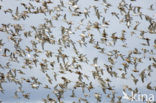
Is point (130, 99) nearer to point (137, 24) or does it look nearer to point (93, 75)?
point (93, 75)

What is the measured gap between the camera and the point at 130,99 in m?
51.2

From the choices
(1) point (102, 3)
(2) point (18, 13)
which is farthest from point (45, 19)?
(1) point (102, 3)

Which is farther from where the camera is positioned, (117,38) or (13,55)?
(13,55)

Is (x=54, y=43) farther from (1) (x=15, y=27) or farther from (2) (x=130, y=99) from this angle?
(2) (x=130, y=99)

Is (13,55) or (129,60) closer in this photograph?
(129,60)

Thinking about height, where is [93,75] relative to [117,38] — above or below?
below

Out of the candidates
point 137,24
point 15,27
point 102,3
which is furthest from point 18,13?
point 137,24

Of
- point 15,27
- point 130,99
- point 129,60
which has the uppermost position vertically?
point 15,27

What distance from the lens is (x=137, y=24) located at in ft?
162

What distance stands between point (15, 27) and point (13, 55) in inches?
132

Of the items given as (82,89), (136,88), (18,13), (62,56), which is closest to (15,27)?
(18,13)

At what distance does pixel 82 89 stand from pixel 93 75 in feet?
5.67

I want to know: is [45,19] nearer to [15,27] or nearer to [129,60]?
[15,27]

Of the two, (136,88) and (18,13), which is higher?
(18,13)
